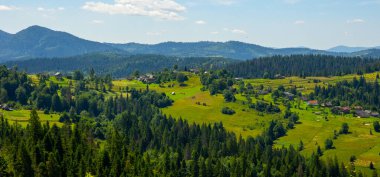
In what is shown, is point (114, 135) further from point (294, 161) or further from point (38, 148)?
point (294, 161)

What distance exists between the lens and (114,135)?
484 feet

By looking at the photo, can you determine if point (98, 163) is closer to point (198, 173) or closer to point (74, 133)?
point (74, 133)

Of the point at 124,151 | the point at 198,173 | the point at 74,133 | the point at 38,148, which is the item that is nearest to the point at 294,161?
the point at 198,173

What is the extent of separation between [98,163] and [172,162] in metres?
51.6

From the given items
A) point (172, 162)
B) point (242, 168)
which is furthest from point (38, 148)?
point (242, 168)

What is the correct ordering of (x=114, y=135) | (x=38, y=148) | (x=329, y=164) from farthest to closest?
(x=329, y=164)
(x=114, y=135)
(x=38, y=148)

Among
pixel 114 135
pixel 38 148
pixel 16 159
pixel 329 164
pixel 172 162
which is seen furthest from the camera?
pixel 329 164

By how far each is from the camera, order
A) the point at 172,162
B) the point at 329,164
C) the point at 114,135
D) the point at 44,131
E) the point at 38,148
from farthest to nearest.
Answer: the point at 329,164 → the point at 172,162 → the point at 114,135 → the point at 44,131 → the point at 38,148

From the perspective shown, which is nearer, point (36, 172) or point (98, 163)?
point (36, 172)

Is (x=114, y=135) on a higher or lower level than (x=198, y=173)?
higher

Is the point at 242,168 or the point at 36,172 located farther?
the point at 242,168

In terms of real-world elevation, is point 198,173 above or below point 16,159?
below

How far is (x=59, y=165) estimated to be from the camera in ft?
388

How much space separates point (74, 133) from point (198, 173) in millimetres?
54523
